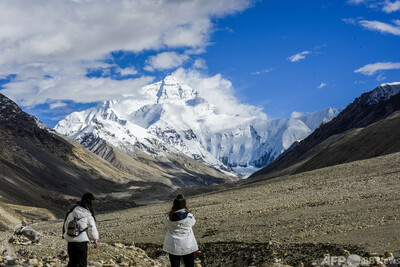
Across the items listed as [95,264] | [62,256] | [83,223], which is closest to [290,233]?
[95,264]

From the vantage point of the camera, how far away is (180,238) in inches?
469

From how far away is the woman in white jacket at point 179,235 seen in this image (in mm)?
11883

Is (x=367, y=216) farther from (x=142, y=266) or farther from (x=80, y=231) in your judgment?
(x=80, y=231)

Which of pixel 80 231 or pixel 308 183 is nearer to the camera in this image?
pixel 80 231

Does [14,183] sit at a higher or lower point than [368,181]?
higher

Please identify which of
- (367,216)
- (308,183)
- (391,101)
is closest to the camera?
(367,216)

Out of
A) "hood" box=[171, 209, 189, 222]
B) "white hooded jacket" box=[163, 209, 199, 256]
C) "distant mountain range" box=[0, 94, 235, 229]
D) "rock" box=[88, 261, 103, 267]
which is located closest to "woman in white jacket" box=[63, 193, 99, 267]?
"white hooded jacket" box=[163, 209, 199, 256]

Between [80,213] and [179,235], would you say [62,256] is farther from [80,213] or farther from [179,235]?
[179,235]

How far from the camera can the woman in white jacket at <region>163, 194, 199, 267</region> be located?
39.0 feet

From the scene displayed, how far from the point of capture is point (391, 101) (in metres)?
175

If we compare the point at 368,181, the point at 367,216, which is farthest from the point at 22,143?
the point at 367,216

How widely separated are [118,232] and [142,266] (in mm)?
22278

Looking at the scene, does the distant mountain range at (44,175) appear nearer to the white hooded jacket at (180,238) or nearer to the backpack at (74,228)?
the backpack at (74,228)

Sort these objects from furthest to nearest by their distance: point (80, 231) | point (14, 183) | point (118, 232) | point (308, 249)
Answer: point (14, 183) < point (118, 232) < point (308, 249) < point (80, 231)
